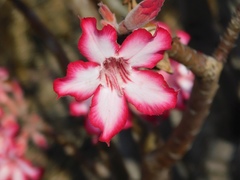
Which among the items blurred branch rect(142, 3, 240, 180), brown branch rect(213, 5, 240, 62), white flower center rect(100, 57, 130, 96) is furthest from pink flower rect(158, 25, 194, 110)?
white flower center rect(100, 57, 130, 96)

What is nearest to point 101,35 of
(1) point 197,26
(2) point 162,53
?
(2) point 162,53

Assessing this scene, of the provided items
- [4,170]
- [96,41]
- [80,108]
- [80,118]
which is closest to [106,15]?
[96,41]

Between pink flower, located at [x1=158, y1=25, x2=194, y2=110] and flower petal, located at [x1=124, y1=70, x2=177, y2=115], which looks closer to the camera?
flower petal, located at [x1=124, y1=70, x2=177, y2=115]

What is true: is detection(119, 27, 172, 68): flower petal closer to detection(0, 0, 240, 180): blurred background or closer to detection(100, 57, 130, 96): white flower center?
detection(100, 57, 130, 96): white flower center

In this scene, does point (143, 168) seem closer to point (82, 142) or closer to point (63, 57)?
point (63, 57)

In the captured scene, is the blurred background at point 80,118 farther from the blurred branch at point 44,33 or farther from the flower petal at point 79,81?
the flower petal at point 79,81

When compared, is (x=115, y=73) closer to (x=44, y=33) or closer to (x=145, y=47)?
(x=145, y=47)

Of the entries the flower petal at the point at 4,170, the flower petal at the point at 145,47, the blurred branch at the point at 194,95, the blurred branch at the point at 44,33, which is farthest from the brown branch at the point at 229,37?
the flower petal at the point at 4,170
